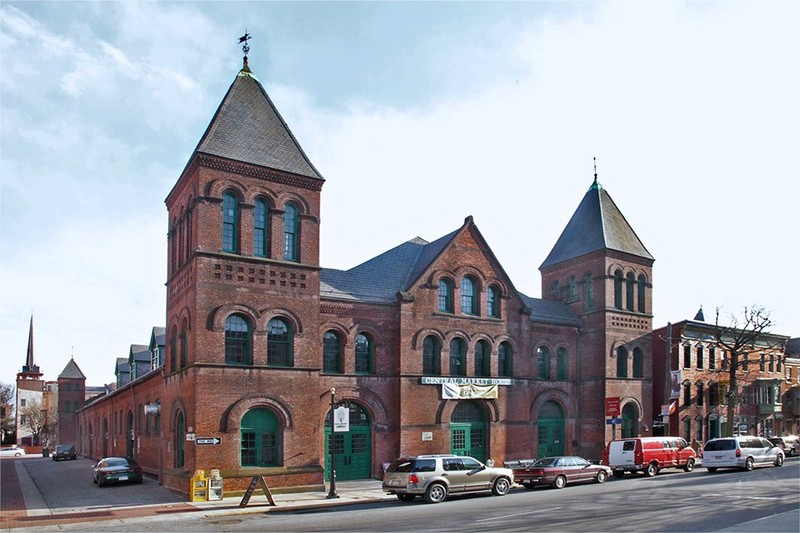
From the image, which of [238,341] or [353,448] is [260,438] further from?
[353,448]

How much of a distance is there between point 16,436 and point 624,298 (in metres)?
110

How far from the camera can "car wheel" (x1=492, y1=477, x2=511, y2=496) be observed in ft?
88.2

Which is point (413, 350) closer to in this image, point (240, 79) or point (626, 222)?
point (240, 79)

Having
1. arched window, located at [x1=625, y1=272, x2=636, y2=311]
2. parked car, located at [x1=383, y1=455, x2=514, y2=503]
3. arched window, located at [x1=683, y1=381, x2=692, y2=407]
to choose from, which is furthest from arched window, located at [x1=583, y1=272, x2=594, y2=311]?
parked car, located at [x1=383, y1=455, x2=514, y2=503]

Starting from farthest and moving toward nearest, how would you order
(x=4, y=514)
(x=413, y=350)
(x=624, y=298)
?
(x=624, y=298)
(x=413, y=350)
(x=4, y=514)

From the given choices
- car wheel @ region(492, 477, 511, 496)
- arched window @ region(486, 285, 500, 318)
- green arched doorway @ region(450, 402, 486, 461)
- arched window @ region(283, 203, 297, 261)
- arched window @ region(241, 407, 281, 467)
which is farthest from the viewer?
arched window @ region(486, 285, 500, 318)

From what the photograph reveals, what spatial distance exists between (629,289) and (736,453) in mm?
12299

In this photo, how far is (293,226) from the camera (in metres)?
31.1

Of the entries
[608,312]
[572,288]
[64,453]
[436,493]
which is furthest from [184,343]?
[64,453]

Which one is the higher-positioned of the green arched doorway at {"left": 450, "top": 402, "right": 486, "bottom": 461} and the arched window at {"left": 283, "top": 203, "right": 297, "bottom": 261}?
the arched window at {"left": 283, "top": 203, "right": 297, "bottom": 261}

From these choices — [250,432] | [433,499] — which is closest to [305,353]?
[250,432]

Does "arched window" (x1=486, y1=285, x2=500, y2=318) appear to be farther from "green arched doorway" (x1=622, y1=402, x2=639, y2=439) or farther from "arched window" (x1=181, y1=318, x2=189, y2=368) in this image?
"arched window" (x1=181, y1=318, x2=189, y2=368)

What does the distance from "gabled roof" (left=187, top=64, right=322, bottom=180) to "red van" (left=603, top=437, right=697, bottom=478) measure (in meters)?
19.2

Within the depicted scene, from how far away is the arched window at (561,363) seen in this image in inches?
1615
